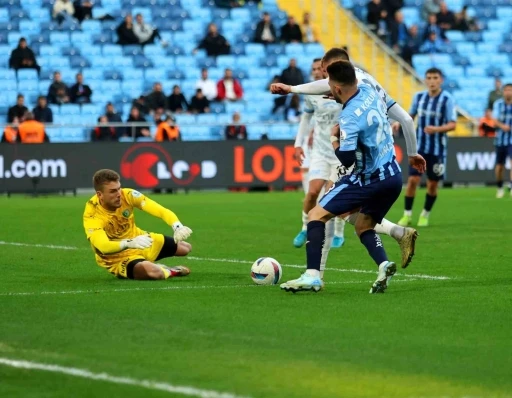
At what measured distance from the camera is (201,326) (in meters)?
8.28

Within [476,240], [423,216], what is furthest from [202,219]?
[476,240]

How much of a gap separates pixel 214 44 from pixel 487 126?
731 centimetres

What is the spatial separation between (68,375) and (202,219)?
13420 mm

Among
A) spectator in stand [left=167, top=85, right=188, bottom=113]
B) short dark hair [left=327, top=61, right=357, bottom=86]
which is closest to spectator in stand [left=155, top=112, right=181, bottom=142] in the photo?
spectator in stand [left=167, top=85, right=188, bottom=113]

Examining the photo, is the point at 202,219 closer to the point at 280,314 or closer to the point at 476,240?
the point at 476,240

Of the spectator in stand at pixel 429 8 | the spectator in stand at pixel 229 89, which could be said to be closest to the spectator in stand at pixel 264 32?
the spectator in stand at pixel 229 89

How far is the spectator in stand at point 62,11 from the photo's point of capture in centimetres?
3122

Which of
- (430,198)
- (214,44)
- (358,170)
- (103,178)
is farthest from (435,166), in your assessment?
(214,44)

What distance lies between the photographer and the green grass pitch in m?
6.40

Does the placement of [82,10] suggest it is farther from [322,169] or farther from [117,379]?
[117,379]

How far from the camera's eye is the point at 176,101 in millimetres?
29812

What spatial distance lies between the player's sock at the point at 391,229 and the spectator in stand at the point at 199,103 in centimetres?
1927

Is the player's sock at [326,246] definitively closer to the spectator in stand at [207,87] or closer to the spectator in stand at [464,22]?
the spectator in stand at [207,87]

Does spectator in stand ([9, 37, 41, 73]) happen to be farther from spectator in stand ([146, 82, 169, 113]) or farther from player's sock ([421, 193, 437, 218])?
player's sock ([421, 193, 437, 218])
